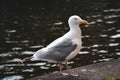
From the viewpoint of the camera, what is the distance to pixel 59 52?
12.0 metres

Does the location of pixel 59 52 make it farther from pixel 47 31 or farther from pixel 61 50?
pixel 47 31

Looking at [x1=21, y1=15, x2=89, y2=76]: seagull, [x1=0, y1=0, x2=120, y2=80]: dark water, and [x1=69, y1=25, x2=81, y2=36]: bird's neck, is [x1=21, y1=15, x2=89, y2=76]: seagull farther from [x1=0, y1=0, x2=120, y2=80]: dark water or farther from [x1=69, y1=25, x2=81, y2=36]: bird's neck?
[x1=0, y1=0, x2=120, y2=80]: dark water

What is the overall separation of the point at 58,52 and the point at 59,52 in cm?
3

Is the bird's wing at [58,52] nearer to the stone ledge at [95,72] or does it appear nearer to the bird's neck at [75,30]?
the bird's neck at [75,30]

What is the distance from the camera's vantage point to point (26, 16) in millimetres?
28406

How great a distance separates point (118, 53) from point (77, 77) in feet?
24.7

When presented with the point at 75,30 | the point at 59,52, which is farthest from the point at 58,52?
the point at 75,30

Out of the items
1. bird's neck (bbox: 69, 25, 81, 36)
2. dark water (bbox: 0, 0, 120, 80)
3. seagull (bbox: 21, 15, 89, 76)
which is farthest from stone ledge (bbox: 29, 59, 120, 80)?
dark water (bbox: 0, 0, 120, 80)

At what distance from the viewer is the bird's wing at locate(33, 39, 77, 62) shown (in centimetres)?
1185

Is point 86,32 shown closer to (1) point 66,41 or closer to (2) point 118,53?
(2) point 118,53

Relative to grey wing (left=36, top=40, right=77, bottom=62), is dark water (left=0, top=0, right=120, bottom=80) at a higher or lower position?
higher

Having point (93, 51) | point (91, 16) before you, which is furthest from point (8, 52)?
point (91, 16)

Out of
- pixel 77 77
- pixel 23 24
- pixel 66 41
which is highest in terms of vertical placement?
pixel 23 24

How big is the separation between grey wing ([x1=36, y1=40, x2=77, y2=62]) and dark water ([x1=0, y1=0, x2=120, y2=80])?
200 inches
